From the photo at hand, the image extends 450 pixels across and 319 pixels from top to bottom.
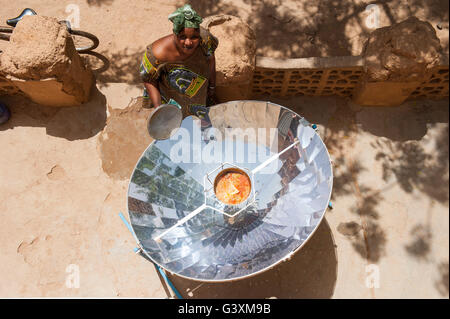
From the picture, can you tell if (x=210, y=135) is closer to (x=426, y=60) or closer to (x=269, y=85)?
(x=269, y=85)

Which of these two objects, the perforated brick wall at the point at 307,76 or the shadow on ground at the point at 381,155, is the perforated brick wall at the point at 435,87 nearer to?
the shadow on ground at the point at 381,155

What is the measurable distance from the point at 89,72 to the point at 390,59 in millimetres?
3900

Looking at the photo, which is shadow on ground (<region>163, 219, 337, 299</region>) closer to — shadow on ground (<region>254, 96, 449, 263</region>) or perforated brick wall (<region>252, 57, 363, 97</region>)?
shadow on ground (<region>254, 96, 449, 263</region>)

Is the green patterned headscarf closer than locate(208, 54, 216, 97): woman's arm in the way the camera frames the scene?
Yes

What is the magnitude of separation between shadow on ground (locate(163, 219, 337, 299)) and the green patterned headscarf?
298 cm

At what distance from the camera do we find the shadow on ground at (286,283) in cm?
475

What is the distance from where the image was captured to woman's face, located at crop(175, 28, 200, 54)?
3433 millimetres

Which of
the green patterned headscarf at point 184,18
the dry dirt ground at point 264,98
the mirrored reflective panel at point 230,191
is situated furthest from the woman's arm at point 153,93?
the dry dirt ground at point 264,98

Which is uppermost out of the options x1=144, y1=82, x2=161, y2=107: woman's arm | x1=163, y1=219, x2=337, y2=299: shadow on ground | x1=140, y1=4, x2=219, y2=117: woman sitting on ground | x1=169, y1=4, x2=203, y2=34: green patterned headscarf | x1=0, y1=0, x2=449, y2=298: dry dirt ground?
x1=169, y1=4, x2=203, y2=34: green patterned headscarf

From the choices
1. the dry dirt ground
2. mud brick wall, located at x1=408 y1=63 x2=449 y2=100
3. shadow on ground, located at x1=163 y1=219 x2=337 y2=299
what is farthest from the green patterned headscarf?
mud brick wall, located at x1=408 y1=63 x2=449 y2=100

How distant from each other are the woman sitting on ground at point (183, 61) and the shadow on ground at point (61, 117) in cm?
122

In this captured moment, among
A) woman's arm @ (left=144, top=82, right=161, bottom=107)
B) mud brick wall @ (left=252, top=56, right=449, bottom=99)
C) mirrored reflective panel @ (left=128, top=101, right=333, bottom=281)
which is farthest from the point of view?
mud brick wall @ (left=252, top=56, right=449, bottom=99)

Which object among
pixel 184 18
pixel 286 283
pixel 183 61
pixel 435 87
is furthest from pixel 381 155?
pixel 184 18

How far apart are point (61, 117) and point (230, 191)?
9.82ft
